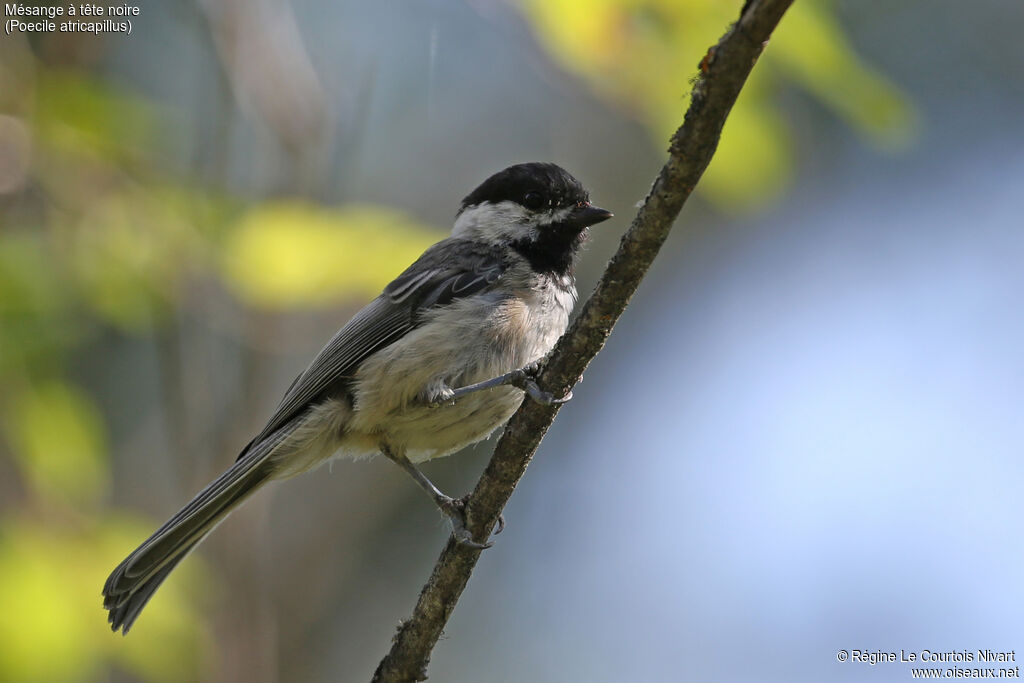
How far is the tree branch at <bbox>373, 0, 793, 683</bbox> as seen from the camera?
159 centimetres

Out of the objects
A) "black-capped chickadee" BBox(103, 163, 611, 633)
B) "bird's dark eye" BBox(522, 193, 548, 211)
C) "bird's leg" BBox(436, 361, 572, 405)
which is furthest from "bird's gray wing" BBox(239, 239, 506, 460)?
"bird's leg" BBox(436, 361, 572, 405)

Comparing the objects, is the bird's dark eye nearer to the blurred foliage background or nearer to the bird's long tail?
the blurred foliage background

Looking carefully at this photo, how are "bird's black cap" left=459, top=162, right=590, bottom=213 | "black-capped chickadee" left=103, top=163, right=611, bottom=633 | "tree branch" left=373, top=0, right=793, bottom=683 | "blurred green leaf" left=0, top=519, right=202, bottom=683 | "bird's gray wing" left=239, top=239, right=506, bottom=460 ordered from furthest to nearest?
"bird's black cap" left=459, top=162, right=590, bottom=213, "bird's gray wing" left=239, top=239, right=506, bottom=460, "black-capped chickadee" left=103, top=163, right=611, bottom=633, "blurred green leaf" left=0, top=519, right=202, bottom=683, "tree branch" left=373, top=0, right=793, bottom=683

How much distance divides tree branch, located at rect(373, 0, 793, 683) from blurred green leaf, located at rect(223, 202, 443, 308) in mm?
654

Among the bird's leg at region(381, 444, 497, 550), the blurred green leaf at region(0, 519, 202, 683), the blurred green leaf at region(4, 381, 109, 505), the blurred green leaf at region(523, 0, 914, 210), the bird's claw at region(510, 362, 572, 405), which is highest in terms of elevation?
the blurred green leaf at region(523, 0, 914, 210)

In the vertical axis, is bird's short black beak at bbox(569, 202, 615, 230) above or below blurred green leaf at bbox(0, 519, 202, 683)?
above

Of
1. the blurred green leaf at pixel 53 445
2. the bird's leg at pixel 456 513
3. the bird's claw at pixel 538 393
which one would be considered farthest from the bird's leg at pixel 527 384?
the blurred green leaf at pixel 53 445

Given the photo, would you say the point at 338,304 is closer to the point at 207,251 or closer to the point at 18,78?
the point at 207,251

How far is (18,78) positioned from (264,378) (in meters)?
1.24

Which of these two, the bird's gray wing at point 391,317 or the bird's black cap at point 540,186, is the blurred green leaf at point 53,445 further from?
the bird's black cap at point 540,186

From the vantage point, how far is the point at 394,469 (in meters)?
4.90

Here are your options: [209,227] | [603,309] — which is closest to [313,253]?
[209,227]

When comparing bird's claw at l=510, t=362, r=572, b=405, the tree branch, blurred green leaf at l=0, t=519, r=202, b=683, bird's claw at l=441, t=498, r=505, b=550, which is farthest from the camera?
blurred green leaf at l=0, t=519, r=202, b=683

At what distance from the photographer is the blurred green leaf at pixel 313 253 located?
247 centimetres
